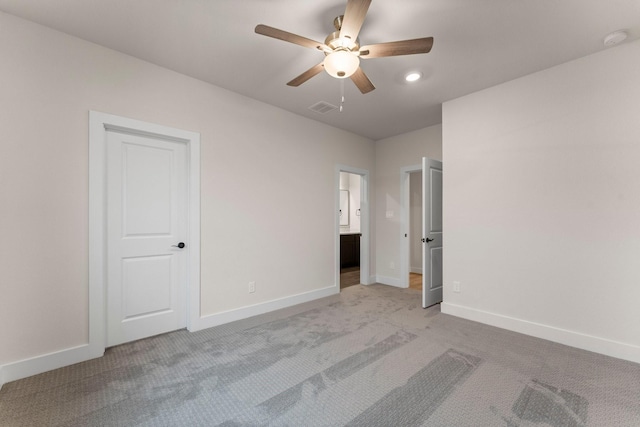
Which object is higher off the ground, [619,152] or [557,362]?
[619,152]

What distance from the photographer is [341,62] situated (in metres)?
1.88

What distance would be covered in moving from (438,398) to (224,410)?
1.38 m

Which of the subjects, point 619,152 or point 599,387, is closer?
point 599,387

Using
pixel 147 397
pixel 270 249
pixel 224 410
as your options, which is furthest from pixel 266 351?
pixel 270 249

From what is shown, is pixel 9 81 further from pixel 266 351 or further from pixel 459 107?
pixel 459 107

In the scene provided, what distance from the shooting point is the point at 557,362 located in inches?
90.2

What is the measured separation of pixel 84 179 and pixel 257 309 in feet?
7.22

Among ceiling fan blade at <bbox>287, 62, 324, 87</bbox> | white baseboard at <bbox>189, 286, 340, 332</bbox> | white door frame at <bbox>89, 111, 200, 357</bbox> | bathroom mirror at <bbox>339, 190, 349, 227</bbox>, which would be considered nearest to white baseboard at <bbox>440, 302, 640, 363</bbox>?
white baseboard at <bbox>189, 286, 340, 332</bbox>

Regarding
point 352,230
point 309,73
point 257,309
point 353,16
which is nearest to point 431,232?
point 257,309

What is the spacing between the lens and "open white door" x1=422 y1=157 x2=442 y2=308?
146 inches

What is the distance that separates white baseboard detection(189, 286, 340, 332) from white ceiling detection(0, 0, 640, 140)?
2.58 meters

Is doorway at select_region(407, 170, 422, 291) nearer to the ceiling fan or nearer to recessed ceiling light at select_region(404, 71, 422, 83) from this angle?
recessed ceiling light at select_region(404, 71, 422, 83)

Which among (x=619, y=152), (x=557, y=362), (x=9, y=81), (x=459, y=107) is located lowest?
(x=557, y=362)

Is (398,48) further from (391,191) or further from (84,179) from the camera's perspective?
(391,191)
